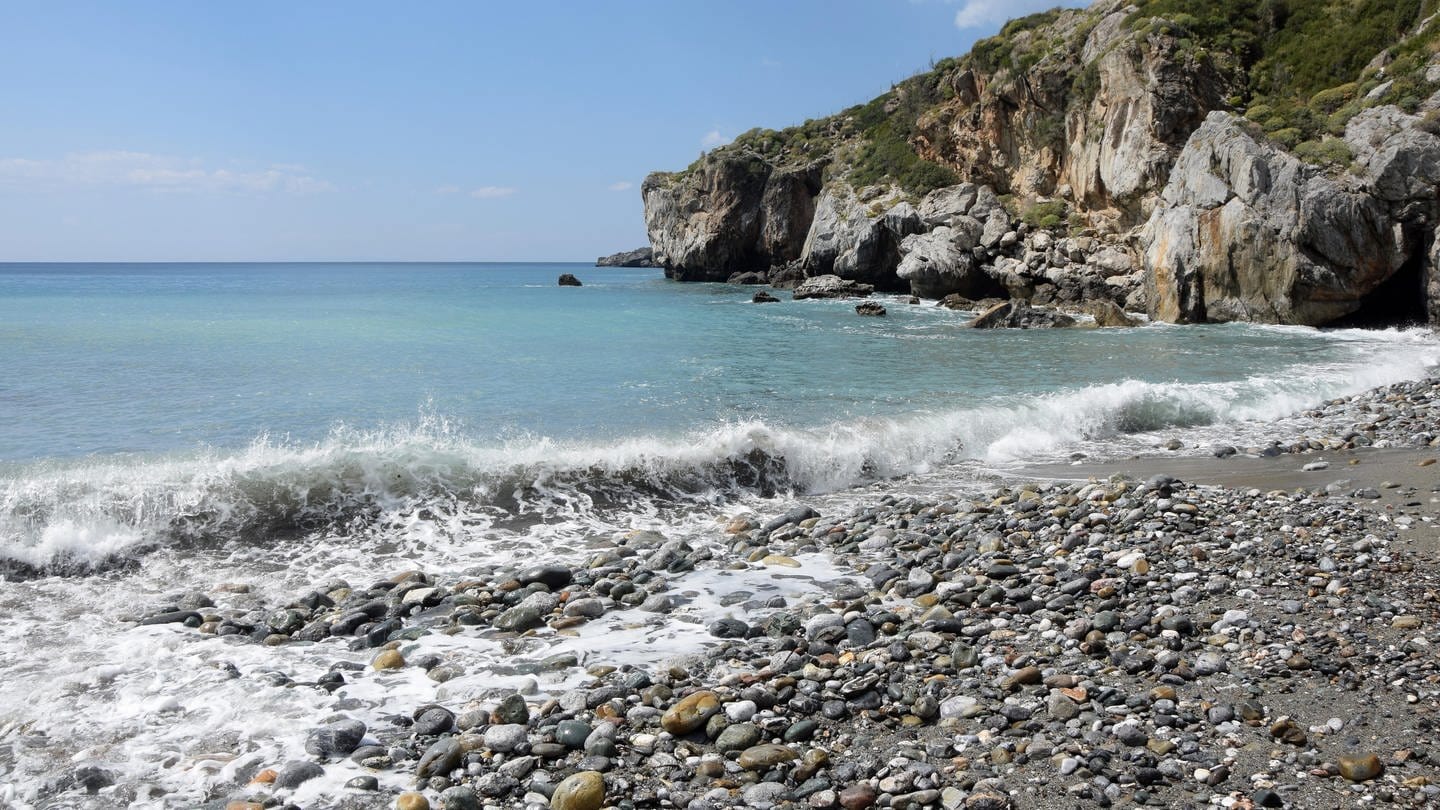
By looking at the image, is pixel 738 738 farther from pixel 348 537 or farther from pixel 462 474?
pixel 462 474

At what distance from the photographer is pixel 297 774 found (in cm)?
469

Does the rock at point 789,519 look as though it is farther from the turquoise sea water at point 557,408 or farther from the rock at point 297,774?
the rock at point 297,774

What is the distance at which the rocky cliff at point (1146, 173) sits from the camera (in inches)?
1126

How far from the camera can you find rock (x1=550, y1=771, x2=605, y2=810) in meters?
4.29

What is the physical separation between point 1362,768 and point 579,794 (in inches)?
145

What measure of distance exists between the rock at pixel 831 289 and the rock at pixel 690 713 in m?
49.6

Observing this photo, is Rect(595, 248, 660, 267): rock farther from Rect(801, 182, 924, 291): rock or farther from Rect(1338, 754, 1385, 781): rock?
Rect(1338, 754, 1385, 781): rock

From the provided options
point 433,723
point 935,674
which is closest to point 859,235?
point 935,674

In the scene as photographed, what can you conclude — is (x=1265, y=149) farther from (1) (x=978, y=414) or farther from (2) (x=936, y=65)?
(2) (x=936, y=65)

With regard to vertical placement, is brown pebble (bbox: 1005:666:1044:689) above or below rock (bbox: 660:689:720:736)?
above

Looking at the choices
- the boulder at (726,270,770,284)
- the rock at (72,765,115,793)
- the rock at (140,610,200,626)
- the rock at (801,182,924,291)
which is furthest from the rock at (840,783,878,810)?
the boulder at (726,270,770,284)

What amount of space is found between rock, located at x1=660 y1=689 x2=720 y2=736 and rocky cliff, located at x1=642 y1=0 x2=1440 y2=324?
30777mm

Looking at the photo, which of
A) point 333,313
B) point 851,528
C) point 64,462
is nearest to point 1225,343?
point 851,528

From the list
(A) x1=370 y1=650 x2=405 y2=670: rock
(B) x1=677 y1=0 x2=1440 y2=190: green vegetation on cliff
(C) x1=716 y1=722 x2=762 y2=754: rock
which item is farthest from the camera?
(B) x1=677 y1=0 x2=1440 y2=190: green vegetation on cliff
